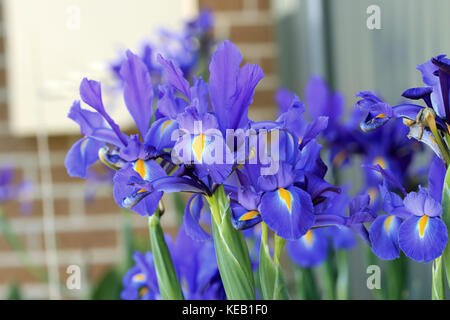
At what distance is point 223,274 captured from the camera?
0.38m

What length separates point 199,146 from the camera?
36 cm

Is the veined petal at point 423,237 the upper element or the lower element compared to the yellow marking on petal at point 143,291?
upper

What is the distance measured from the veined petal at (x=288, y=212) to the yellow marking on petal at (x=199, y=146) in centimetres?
5

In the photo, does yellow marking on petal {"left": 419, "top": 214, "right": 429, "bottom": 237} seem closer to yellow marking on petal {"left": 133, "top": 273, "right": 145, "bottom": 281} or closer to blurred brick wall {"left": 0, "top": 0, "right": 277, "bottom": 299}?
yellow marking on petal {"left": 133, "top": 273, "right": 145, "bottom": 281}

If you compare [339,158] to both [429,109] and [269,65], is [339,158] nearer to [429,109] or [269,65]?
[429,109]

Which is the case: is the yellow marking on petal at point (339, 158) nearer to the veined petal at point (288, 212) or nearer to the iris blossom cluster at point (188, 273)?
the iris blossom cluster at point (188, 273)

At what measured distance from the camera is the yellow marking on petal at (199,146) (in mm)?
357

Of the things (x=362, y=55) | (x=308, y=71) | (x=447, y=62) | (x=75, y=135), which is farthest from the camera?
(x=75, y=135)

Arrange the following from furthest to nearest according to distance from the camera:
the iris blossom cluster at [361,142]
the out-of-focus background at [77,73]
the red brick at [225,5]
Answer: the red brick at [225,5] → the out-of-focus background at [77,73] → the iris blossom cluster at [361,142]

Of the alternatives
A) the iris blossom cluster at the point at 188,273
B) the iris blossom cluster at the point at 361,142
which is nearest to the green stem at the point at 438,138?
the iris blossom cluster at the point at 188,273
